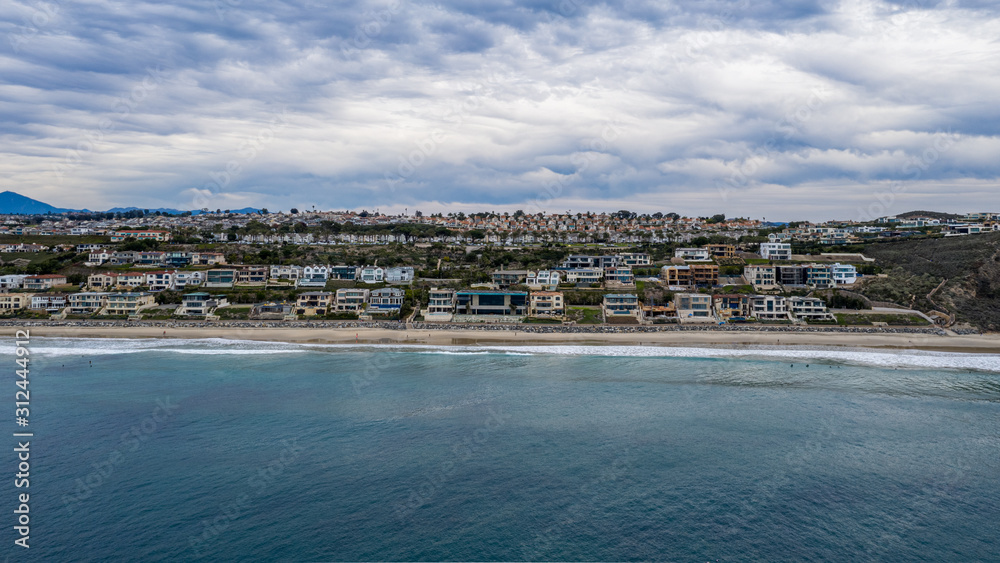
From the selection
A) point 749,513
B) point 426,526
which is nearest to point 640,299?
point 749,513

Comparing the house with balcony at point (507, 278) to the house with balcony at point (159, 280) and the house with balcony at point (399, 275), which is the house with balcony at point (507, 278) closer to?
the house with balcony at point (399, 275)

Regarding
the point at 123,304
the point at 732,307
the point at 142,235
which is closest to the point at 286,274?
the point at 123,304

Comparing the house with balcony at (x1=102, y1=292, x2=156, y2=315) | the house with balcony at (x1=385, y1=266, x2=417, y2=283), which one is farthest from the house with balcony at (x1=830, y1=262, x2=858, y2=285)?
the house with balcony at (x1=102, y1=292, x2=156, y2=315)

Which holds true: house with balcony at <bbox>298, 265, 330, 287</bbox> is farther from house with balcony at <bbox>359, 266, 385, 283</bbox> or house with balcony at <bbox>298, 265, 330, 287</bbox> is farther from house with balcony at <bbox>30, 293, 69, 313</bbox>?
house with balcony at <bbox>30, 293, 69, 313</bbox>

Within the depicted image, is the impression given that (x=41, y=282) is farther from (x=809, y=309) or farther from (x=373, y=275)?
(x=809, y=309)

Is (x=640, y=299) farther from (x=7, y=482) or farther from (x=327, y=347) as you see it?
(x=7, y=482)

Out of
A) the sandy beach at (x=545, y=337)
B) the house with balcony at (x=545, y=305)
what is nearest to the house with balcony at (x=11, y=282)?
the sandy beach at (x=545, y=337)
